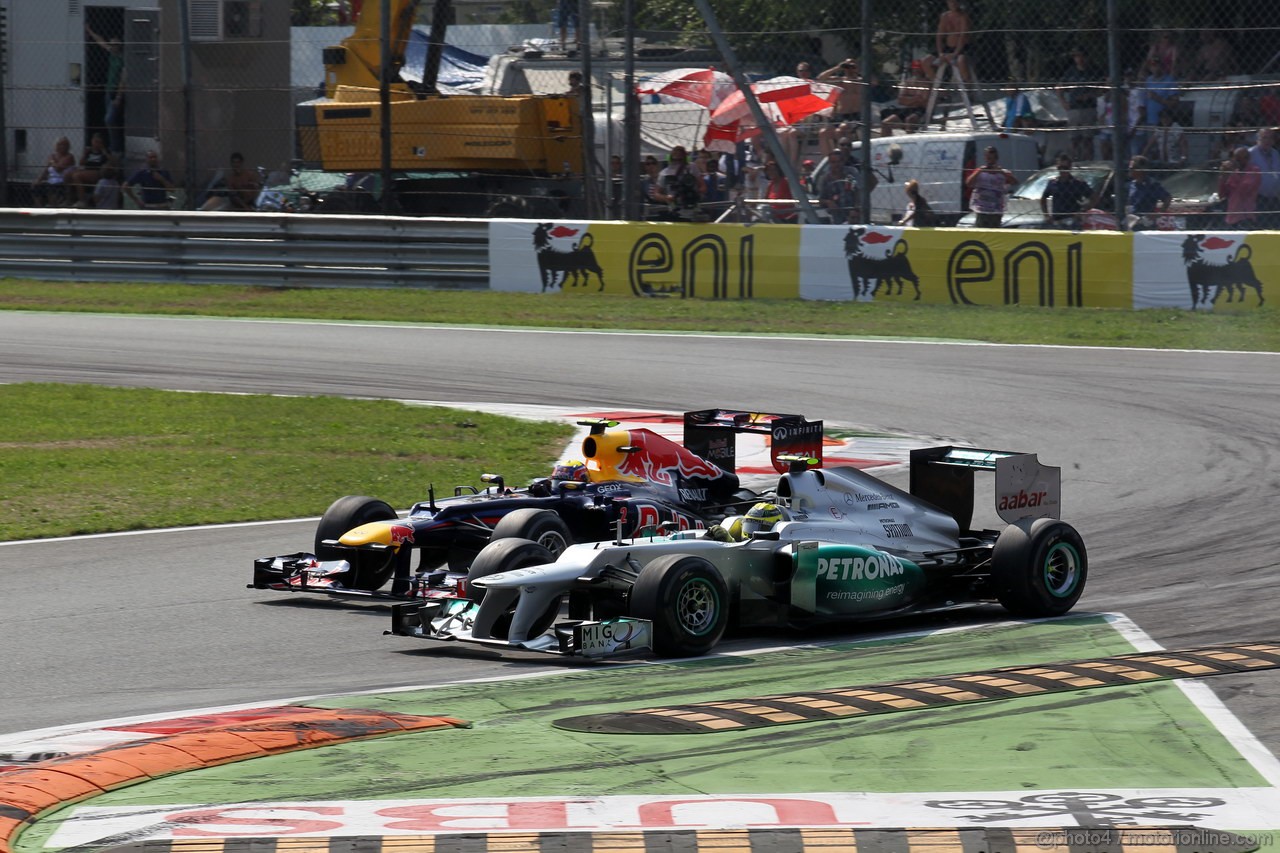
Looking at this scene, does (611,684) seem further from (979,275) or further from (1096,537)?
(979,275)

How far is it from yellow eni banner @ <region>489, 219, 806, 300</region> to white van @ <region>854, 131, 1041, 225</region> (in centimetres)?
118

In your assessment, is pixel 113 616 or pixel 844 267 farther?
pixel 844 267

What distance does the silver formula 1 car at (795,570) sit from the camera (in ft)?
25.0

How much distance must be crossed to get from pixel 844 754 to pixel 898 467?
6.76m

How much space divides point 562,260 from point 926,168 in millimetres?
4780

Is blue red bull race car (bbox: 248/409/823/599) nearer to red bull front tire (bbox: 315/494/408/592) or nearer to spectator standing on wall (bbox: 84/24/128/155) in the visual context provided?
red bull front tire (bbox: 315/494/408/592)

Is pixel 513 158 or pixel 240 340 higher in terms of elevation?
pixel 513 158

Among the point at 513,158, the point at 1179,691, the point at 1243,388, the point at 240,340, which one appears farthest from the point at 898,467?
the point at 513,158

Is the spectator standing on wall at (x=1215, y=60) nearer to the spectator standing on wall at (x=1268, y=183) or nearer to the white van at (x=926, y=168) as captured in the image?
the spectator standing on wall at (x=1268, y=183)

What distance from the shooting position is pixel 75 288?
23578mm

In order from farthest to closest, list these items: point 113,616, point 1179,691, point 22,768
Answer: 1. point 113,616
2. point 1179,691
3. point 22,768

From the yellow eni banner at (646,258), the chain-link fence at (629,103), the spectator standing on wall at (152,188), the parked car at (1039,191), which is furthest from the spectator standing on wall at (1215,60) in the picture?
the spectator standing on wall at (152,188)

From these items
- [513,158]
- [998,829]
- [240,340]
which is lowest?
[998,829]

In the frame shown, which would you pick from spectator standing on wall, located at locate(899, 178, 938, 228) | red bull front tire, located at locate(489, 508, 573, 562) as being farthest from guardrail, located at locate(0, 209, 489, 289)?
red bull front tire, located at locate(489, 508, 573, 562)
